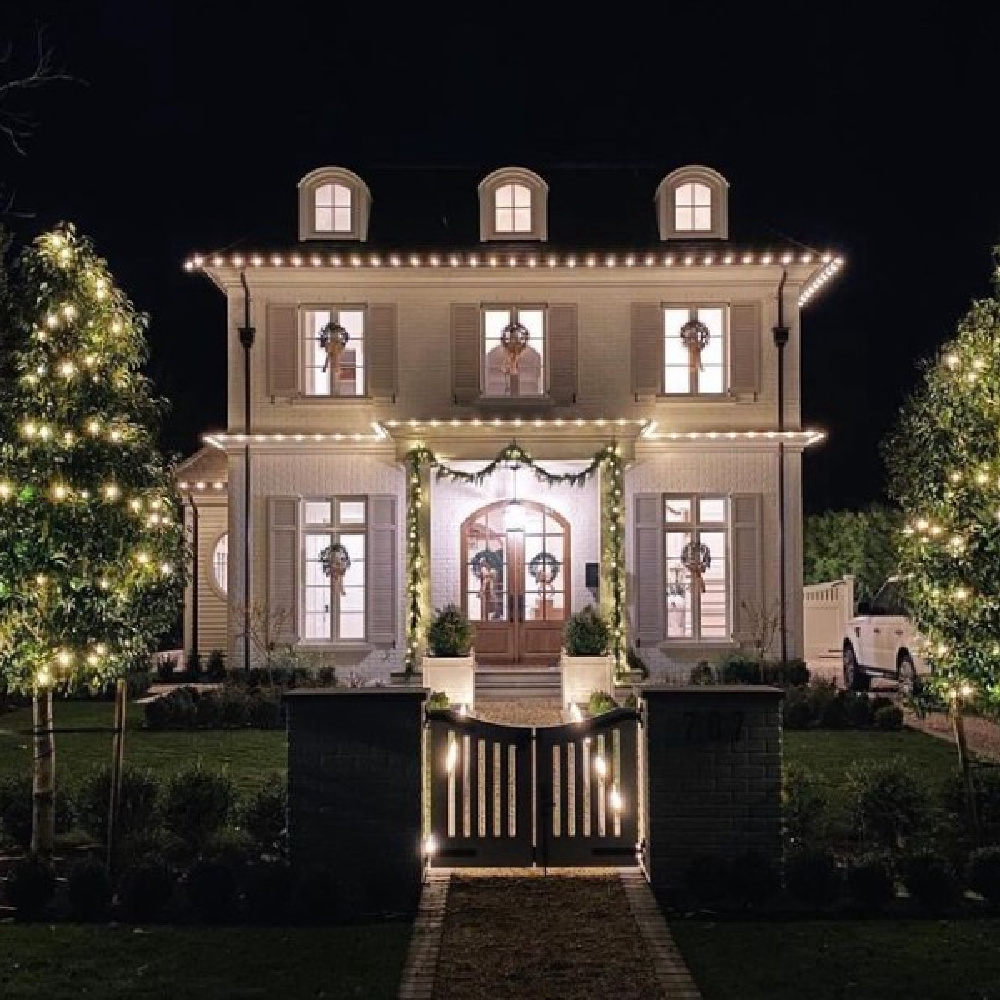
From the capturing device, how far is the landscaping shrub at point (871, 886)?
8.02 m

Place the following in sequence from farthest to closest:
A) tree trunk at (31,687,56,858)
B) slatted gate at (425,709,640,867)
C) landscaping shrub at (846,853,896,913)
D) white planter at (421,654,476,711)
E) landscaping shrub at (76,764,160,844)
Result: 1. white planter at (421,654,476,711)
2. landscaping shrub at (76,764,160,844)
3. tree trunk at (31,687,56,858)
4. slatted gate at (425,709,640,867)
5. landscaping shrub at (846,853,896,913)

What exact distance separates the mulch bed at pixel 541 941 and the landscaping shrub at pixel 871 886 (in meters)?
1.30

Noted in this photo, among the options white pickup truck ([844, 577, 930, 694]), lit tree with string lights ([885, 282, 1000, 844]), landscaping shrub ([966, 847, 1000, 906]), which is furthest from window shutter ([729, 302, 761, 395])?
landscaping shrub ([966, 847, 1000, 906])

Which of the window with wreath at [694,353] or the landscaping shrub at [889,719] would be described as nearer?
the landscaping shrub at [889,719]

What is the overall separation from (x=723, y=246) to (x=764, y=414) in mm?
2517

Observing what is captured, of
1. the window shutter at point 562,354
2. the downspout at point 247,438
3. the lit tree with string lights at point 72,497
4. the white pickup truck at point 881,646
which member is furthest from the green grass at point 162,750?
the white pickup truck at point 881,646

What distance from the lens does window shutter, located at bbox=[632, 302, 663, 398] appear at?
20.7 m

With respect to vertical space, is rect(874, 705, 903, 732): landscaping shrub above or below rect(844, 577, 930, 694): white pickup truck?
below

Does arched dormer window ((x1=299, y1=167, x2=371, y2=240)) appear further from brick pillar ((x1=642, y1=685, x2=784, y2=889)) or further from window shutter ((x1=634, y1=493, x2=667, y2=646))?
brick pillar ((x1=642, y1=685, x2=784, y2=889))

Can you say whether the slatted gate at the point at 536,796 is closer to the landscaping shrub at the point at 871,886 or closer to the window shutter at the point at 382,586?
the landscaping shrub at the point at 871,886

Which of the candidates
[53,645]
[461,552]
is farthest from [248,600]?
[53,645]

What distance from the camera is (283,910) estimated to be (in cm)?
788

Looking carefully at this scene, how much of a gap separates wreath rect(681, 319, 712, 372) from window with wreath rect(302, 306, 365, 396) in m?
4.72

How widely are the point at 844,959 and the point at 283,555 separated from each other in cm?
1458
